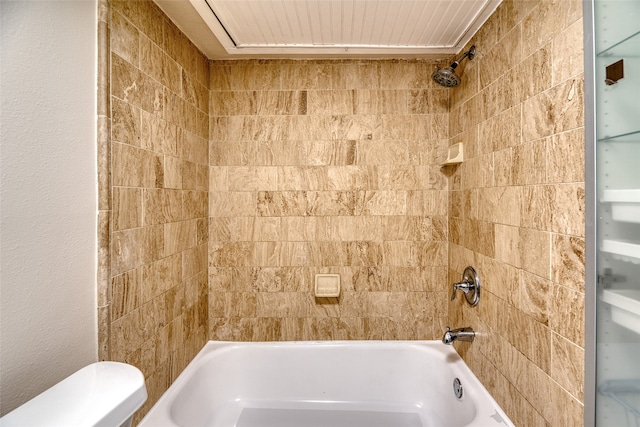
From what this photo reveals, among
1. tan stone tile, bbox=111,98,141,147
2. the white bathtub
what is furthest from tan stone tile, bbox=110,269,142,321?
the white bathtub

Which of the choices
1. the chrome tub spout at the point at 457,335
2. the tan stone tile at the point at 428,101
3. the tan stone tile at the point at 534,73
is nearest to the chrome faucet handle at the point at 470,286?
the chrome tub spout at the point at 457,335

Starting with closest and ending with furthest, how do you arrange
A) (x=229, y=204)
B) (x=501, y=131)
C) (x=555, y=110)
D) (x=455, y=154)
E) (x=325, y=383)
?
(x=555, y=110), (x=501, y=131), (x=455, y=154), (x=325, y=383), (x=229, y=204)

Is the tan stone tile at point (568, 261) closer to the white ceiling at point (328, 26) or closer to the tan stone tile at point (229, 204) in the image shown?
the white ceiling at point (328, 26)

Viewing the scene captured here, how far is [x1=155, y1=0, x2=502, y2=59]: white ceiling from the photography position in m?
1.39

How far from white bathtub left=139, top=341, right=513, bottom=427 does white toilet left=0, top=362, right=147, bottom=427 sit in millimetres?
885

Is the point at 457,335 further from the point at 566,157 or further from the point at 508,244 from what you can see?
the point at 566,157

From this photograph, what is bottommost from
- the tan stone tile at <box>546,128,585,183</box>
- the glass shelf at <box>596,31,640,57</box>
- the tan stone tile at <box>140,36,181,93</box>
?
the tan stone tile at <box>546,128,585,183</box>

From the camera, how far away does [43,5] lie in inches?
34.4

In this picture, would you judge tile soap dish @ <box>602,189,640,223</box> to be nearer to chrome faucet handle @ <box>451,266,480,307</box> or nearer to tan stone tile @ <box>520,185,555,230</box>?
tan stone tile @ <box>520,185,555,230</box>

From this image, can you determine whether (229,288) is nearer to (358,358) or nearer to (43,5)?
(358,358)

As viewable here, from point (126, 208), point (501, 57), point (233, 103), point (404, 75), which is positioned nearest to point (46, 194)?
point (126, 208)

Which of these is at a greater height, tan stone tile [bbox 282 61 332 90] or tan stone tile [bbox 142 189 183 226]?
tan stone tile [bbox 282 61 332 90]

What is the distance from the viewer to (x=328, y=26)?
1.56 meters

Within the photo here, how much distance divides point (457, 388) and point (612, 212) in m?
1.22
